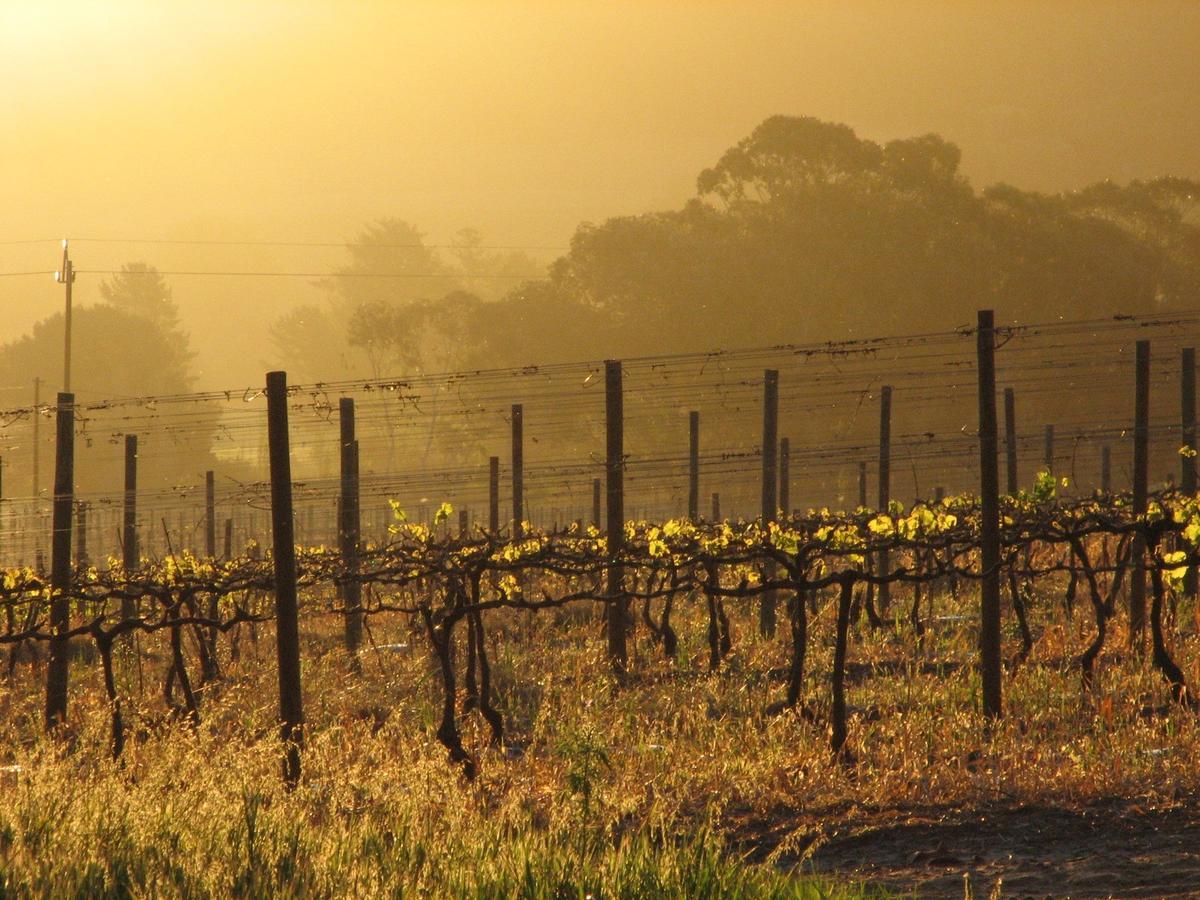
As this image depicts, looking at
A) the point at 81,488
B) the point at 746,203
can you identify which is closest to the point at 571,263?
the point at 746,203

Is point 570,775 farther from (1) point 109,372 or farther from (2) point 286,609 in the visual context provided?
(1) point 109,372

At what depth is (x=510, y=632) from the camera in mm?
17266

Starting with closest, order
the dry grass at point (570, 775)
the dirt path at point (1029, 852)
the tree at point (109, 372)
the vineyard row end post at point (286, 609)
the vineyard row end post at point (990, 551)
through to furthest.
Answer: the dry grass at point (570, 775) < the dirt path at point (1029, 852) < the vineyard row end post at point (286, 609) < the vineyard row end post at point (990, 551) < the tree at point (109, 372)

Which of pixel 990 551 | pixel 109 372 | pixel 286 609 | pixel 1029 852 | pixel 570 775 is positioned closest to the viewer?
pixel 1029 852

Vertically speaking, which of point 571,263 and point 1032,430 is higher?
point 571,263

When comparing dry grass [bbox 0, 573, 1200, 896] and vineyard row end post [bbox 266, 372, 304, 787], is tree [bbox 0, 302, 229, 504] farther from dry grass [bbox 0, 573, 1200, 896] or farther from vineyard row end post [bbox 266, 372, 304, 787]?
vineyard row end post [bbox 266, 372, 304, 787]

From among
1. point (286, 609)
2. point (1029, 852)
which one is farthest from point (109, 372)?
point (1029, 852)

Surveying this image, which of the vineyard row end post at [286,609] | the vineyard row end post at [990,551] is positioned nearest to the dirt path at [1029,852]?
the vineyard row end post at [990,551]

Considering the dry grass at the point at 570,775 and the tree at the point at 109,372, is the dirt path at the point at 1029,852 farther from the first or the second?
the tree at the point at 109,372

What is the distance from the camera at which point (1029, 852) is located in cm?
698

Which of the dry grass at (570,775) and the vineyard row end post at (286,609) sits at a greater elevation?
the vineyard row end post at (286,609)

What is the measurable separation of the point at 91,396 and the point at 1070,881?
66287mm

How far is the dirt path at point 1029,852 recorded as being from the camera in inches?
251

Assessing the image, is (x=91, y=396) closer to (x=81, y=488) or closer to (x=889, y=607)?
(x=81, y=488)
